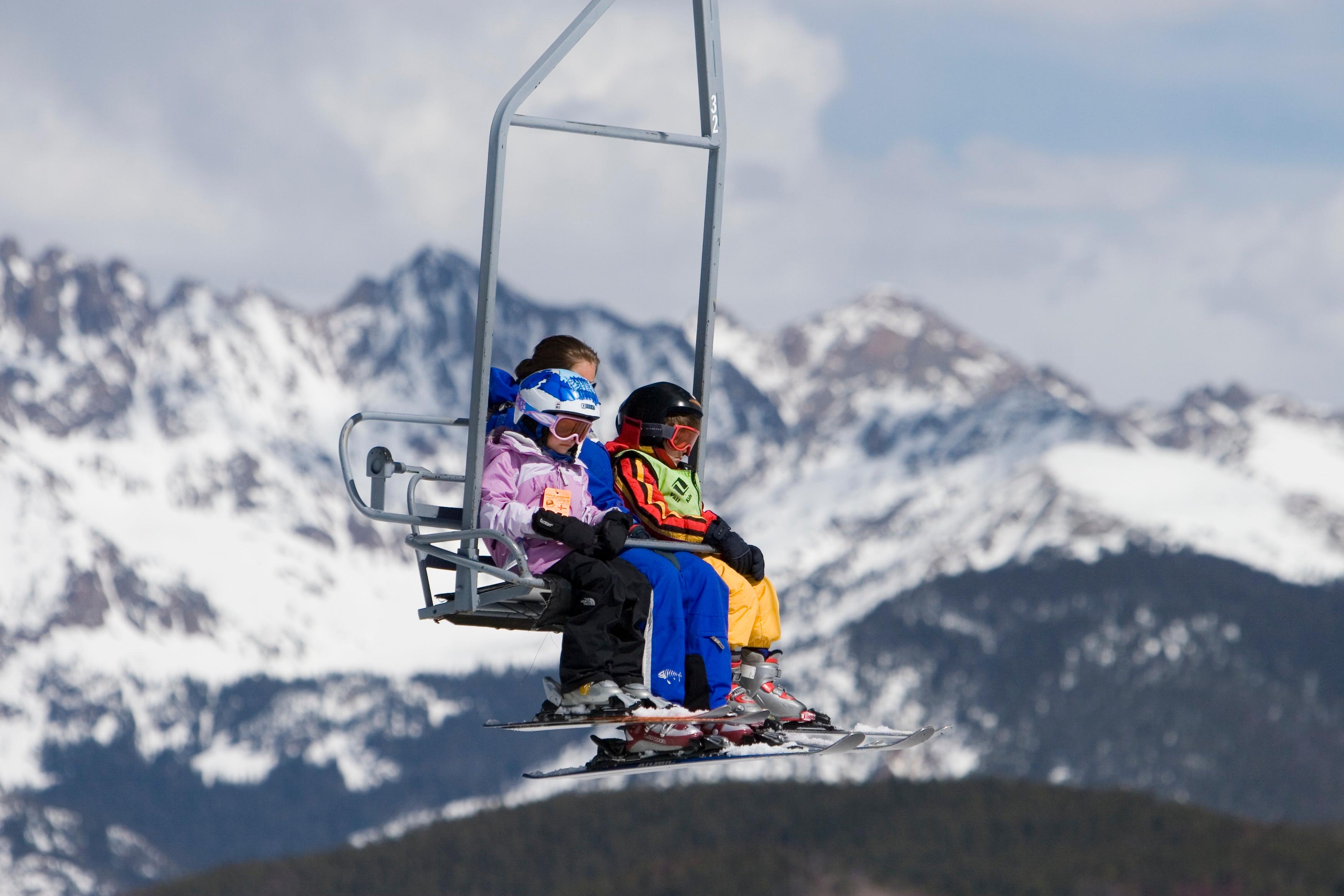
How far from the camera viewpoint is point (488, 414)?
16.1 meters

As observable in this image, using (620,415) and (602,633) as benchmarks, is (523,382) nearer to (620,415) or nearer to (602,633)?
(620,415)

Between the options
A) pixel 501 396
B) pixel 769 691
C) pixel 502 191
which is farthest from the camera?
pixel 769 691

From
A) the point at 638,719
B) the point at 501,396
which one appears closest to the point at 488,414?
the point at 501,396

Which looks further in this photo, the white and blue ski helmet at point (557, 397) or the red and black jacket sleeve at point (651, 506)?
the red and black jacket sleeve at point (651, 506)

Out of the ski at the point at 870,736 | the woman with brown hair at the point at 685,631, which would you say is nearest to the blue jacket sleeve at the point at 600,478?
the woman with brown hair at the point at 685,631

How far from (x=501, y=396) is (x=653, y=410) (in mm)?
1266

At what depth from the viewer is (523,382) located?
15758 millimetres

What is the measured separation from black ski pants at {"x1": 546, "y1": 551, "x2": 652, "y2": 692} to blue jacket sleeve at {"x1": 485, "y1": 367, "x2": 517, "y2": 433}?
143 cm

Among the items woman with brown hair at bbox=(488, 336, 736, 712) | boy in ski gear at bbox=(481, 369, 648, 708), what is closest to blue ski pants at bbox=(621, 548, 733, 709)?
woman with brown hair at bbox=(488, 336, 736, 712)

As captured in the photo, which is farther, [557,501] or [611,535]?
[557,501]

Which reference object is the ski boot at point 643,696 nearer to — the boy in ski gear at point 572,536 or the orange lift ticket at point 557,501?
the boy in ski gear at point 572,536

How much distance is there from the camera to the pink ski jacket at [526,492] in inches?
603

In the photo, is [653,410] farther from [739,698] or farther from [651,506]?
[739,698]

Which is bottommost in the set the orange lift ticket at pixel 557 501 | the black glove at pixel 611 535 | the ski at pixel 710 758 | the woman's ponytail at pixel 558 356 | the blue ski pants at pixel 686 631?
the ski at pixel 710 758
